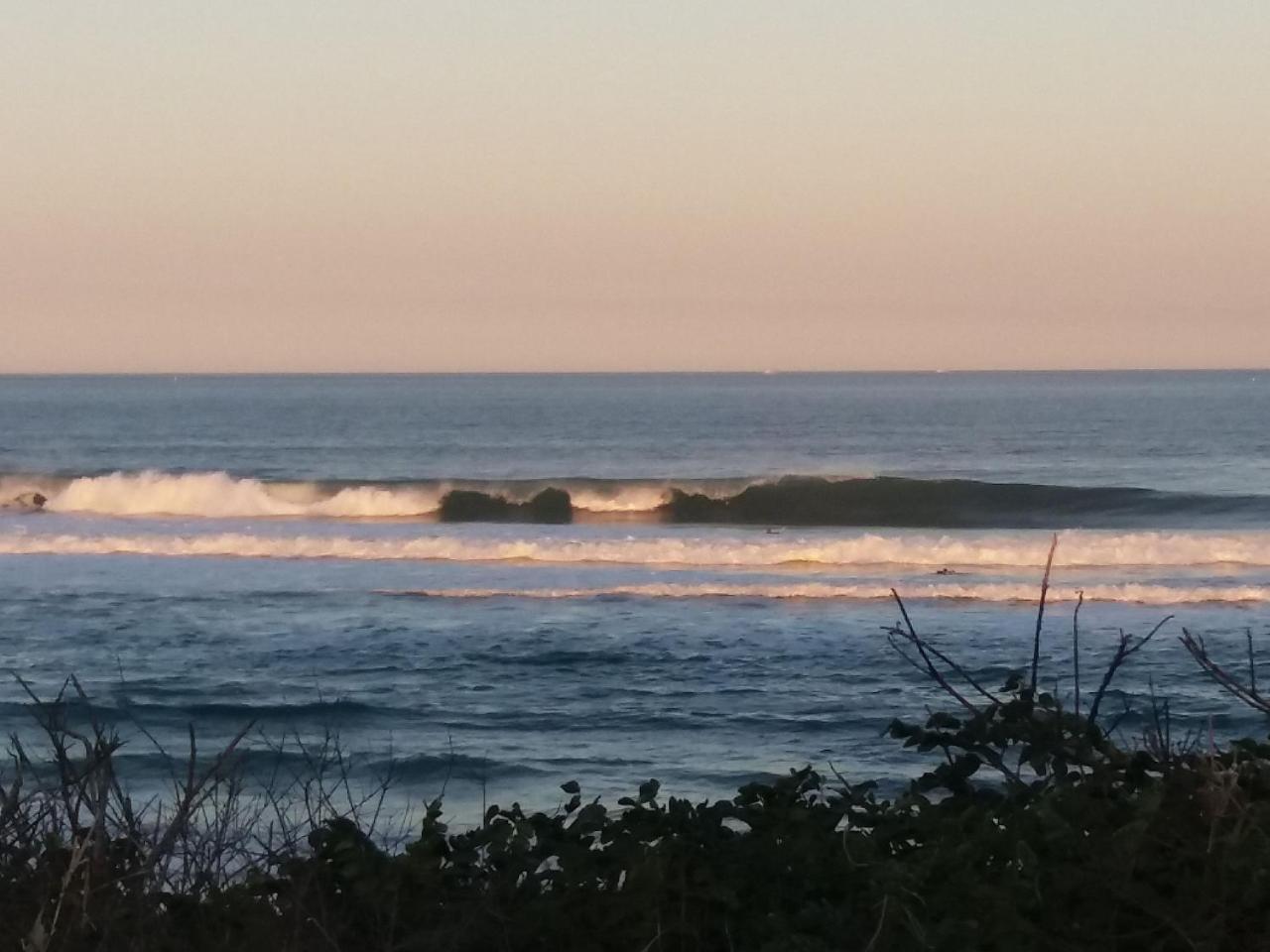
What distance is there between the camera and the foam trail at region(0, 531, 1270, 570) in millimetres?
23453

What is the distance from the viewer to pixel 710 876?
4.02m

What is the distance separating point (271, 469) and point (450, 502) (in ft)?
44.1

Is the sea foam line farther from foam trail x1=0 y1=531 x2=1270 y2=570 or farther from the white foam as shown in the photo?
the white foam

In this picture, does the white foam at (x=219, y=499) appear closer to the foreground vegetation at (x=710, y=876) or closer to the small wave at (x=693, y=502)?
the small wave at (x=693, y=502)

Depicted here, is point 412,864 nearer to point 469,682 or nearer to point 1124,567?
point 469,682

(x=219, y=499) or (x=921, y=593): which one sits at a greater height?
(x=921, y=593)

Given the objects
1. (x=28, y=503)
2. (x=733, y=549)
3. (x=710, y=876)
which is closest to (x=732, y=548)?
(x=733, y=549)

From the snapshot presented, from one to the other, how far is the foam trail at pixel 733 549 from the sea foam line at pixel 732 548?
0.02 metres

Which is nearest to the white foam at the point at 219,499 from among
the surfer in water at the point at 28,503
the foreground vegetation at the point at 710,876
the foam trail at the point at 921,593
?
the surfer in water at the point at 28,503

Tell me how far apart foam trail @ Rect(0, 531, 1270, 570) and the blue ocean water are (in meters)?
0.12

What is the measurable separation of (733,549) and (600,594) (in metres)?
6.67

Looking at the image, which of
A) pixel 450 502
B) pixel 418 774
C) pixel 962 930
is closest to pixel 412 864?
pixel 962 930

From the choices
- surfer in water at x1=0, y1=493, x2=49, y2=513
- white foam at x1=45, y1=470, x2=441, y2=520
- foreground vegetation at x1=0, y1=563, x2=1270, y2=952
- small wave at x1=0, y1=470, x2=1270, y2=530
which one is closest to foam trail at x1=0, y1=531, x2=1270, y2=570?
small wave at x1=0, y1=470, x2=1270, y2=530

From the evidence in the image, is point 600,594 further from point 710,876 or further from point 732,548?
point 710,876
